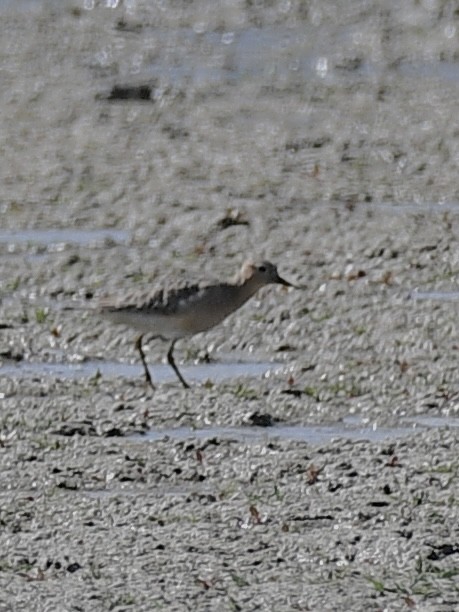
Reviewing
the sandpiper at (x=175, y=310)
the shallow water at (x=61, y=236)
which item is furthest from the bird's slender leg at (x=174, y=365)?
the shallow water at (x=61, y=236)

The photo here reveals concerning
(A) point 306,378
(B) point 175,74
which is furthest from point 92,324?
(B) point 175,74

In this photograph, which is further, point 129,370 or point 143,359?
point 129,370

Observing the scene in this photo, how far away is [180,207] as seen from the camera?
1380 centimetres

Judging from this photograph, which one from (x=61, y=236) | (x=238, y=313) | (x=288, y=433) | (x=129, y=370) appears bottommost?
(x=288, y=433)

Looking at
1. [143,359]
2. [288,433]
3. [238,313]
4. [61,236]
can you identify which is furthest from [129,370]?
[61,236]

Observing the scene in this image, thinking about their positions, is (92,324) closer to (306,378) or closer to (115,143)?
(306,378)

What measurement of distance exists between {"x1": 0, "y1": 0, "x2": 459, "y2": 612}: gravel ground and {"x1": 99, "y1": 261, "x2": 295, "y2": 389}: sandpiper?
0.16 meters

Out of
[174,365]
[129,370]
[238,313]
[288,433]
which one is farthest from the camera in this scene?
[238,313]

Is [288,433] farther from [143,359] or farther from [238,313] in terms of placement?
[238,313]

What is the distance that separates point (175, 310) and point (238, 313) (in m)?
0.90

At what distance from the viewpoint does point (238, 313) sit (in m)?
11.5

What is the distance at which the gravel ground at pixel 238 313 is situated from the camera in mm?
7547

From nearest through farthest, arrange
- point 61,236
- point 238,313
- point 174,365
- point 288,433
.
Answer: point 288,433 → point 174,365 → point 238,313 → point 61,236

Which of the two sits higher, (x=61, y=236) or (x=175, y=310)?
(x=61, y=236)
